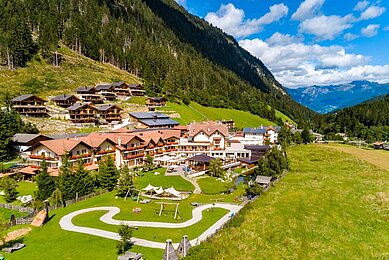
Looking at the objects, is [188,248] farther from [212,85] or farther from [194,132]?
[212,85]

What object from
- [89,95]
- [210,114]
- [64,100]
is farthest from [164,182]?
[210,114]

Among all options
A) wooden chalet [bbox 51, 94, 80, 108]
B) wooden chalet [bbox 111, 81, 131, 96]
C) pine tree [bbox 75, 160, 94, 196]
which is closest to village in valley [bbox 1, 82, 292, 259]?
pine tree [bbox 75, 160, 94, 196]

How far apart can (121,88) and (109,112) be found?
2496 cm

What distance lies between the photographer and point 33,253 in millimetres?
29719

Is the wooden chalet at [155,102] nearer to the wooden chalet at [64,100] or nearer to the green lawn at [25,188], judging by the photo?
the wooden chalet at [64,100]

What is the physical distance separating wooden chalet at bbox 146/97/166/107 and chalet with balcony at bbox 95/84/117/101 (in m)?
13.8

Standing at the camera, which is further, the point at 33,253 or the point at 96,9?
the point at 96,9

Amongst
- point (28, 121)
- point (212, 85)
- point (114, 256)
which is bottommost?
point (114, 256)

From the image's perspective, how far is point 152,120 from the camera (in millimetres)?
108125

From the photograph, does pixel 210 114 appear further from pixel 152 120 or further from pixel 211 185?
pixel 211 185

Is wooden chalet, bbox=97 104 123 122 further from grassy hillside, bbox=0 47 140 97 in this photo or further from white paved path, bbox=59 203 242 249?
white paved path, bbox=59 203 242 249

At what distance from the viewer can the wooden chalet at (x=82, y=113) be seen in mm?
96881

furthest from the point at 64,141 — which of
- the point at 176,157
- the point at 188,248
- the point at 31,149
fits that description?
the point at 188,248

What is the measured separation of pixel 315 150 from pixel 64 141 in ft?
272
